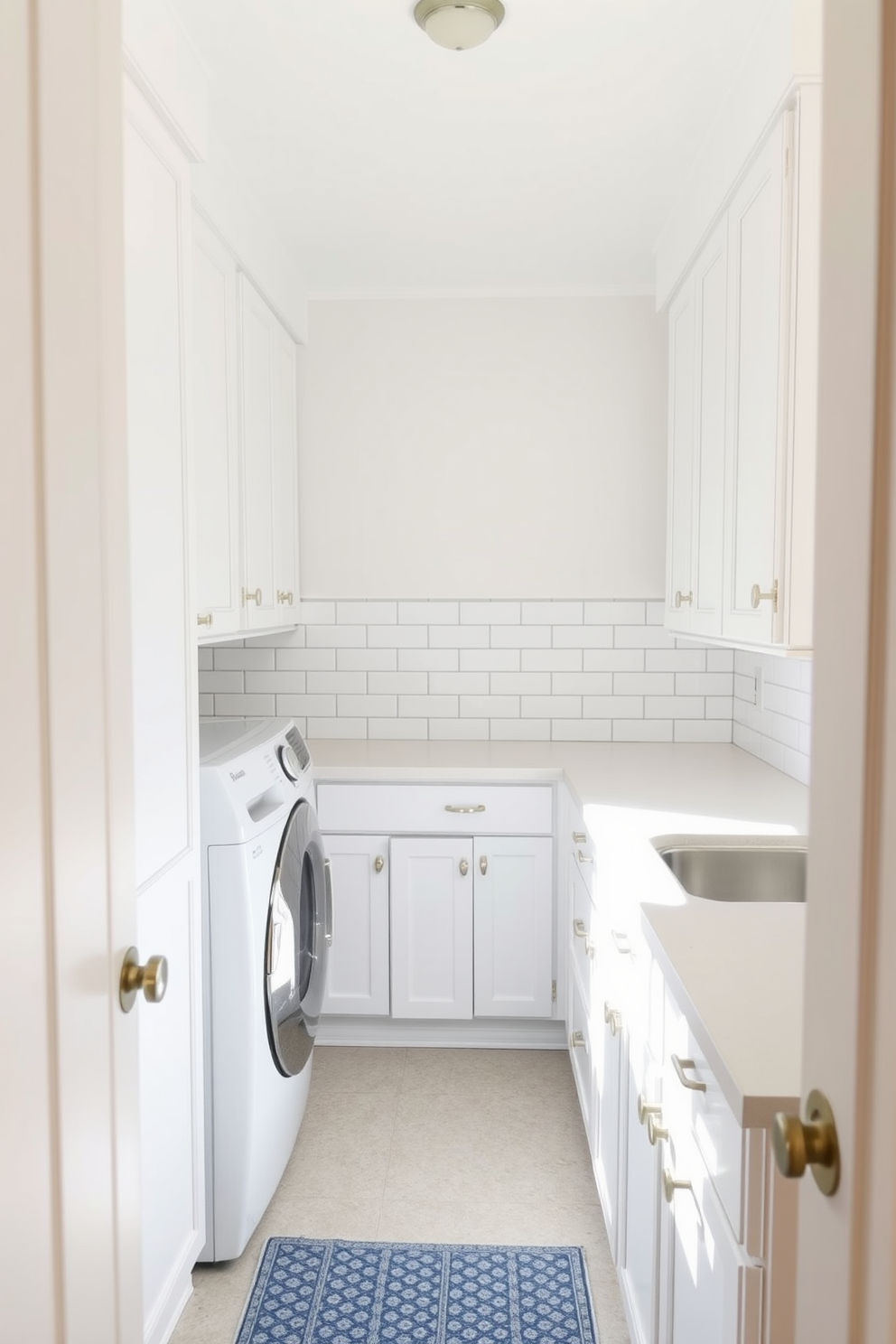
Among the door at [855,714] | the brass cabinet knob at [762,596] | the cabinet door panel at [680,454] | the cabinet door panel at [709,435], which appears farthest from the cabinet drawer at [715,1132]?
the cabinet door panel at [680,454]

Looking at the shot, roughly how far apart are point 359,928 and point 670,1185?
72.2 inches

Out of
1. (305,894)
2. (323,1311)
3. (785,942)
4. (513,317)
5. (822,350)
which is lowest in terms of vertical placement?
(323,1311)

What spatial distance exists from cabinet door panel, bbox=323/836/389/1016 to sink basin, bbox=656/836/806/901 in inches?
47.2

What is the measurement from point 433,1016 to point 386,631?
129 centimetres

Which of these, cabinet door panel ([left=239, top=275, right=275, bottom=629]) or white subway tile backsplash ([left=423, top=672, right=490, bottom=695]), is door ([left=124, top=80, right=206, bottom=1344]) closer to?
cabinet door panel ([left=239, top=275, right=275, bottom=629])

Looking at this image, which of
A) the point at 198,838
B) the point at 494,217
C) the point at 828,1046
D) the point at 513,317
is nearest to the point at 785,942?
the point at 828,1046

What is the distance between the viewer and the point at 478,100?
6.94ft

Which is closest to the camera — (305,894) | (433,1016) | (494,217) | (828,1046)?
(828,1046)

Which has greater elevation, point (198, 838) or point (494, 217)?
Answer: point (494, 217)

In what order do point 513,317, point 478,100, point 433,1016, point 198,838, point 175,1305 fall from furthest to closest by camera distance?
point 513,317 < point 433,1016 < point 478,100 < point 198,838 < point 175,1305

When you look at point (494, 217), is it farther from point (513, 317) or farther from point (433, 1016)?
point (433, 1016)

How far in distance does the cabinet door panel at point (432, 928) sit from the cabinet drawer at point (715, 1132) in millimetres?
1645

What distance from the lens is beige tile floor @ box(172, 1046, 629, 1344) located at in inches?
81.8

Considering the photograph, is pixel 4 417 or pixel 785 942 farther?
pixel 785 942
